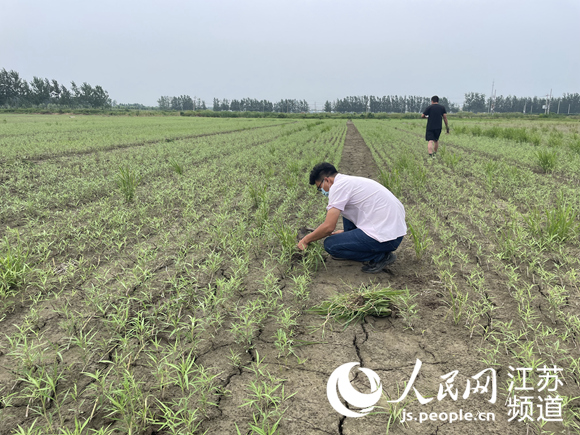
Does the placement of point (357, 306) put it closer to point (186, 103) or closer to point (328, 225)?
point (328, 225)

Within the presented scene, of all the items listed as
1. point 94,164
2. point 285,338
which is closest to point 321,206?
point 285,338

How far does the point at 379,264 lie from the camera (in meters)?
3.14

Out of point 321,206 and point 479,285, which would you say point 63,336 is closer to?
point 479,285

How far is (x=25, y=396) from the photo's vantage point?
166cm

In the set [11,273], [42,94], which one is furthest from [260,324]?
[42,94]

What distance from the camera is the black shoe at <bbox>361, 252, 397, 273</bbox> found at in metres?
3.11

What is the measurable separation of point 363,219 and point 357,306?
1022 millimetres

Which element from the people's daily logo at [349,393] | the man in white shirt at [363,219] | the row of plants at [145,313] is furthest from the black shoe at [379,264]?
the people's daily logo at [349,393]

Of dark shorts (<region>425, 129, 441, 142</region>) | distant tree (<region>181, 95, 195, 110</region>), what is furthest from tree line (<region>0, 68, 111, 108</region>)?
dark shorts (<region>425, 129, 441, 142</region>)

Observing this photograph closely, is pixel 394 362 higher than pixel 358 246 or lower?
lower

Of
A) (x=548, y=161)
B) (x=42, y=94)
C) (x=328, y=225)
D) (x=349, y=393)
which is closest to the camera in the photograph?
(x=349, y=393)

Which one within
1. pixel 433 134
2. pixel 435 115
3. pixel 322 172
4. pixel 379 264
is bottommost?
pixel 379 264

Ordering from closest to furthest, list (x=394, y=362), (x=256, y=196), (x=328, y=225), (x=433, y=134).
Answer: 1. (x=394, y=362)
2. (x=328, y=225)
3. (x=256, y=196)
4. (x=433, y=134)

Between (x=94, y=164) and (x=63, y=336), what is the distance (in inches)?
250
